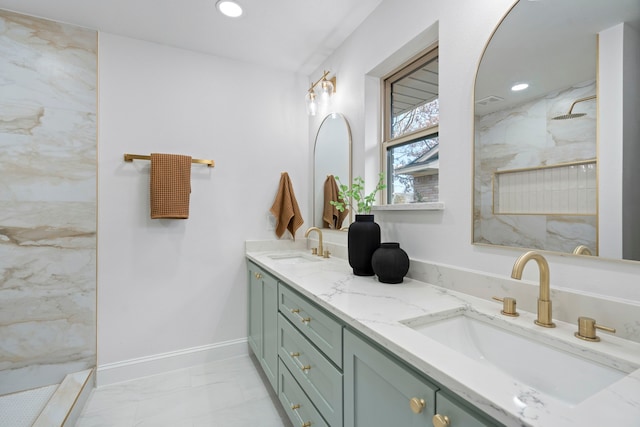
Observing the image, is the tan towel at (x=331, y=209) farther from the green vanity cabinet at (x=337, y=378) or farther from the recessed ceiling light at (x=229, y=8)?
the recessed ceiling light at (x=229, y=8)

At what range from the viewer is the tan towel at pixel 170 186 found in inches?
77.4

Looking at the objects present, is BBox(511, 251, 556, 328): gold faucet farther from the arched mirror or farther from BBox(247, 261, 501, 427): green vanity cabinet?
the arched mirror

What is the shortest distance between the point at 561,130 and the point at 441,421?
2.90 feet

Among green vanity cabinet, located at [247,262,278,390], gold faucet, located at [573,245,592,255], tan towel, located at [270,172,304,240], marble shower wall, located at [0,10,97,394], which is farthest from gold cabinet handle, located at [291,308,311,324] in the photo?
marble shower wall, located at [0,10,97,394]

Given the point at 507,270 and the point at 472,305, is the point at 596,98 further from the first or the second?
the point at 472,305

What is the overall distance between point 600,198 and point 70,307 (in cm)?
267

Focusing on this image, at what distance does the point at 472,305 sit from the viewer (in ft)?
3.41

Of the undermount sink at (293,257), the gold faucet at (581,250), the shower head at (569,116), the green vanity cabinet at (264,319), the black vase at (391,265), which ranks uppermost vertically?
the shower head at (569,116)

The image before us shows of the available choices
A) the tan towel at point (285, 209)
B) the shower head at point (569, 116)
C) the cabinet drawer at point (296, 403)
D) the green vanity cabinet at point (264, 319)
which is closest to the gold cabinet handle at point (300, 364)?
the cabinet drawer at point (296, 403)

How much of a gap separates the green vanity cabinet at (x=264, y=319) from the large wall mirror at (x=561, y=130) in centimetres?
114

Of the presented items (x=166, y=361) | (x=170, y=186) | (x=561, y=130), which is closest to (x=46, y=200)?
(x=170, y=186)

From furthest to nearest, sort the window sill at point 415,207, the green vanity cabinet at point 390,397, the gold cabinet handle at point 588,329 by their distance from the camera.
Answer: the window sill at point 415,207 < the gold cabinet handle at point 588,329 < the green vanity cabinet at point 390,397

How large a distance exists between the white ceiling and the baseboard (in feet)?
Result: 7.26

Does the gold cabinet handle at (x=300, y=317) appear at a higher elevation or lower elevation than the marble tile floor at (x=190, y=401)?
higher
